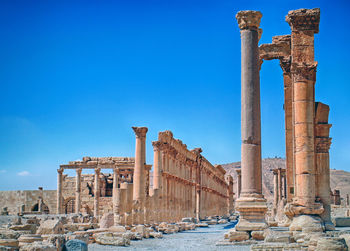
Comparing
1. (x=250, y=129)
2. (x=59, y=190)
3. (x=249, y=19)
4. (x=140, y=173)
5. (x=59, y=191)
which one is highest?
(x=249, y=19)

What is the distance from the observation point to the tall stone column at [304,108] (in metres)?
13.9

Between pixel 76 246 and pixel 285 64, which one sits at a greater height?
pixel 285 64

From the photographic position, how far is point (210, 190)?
47531 mm

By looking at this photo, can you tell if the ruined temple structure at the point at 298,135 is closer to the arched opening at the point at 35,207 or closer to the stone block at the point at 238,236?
the stone block at the point at 238,236

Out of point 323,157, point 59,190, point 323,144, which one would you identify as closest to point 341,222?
point 323,157

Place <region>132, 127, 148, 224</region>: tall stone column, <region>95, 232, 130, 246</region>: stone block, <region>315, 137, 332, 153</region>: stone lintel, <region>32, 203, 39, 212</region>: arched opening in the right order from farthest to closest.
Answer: <region>32, 203, 39, 212</region>: arched opening → <region>132, 127, 148, 224</region>: tall stone column → <region>95, 232, 130, 246</region>: stone block → <region>315, 137, 332, 153</region>: stone lintel

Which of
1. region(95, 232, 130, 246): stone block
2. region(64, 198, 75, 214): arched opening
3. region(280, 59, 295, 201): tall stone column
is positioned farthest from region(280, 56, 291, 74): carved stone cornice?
region(64, 198, 75, 214): arched opening

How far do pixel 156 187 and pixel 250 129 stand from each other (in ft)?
52.3

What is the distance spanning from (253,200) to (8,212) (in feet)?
139

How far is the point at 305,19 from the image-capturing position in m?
14.6

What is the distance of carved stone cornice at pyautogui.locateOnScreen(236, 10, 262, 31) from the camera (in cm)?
1424

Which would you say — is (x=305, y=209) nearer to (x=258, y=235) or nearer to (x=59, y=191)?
(x=258, y=235)

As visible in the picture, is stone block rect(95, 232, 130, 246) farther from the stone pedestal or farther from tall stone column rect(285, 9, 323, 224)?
the stone pedestal

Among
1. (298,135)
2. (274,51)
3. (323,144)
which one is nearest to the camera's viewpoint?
(298,135)
